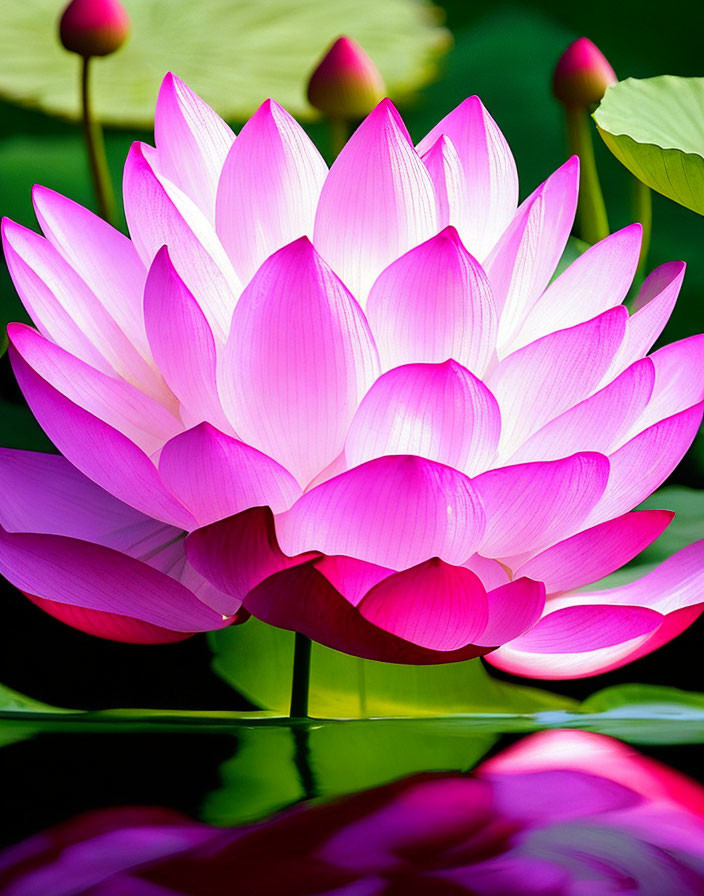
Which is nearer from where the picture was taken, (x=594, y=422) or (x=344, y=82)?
(x=594, y=422)

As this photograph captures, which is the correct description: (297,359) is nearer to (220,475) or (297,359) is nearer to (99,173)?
(220,475)

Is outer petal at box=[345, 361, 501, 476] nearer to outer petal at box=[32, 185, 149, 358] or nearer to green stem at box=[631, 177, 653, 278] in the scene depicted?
outer petal at box=[32, 185, 149, 358]

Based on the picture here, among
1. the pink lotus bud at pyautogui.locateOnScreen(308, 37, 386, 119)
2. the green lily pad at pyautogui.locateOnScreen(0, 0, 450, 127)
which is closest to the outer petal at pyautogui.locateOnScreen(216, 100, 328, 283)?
the pink lotus bud at pyautogui.locateOnScreen(308, 37, 386, 119)

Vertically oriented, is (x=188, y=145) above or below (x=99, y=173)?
below

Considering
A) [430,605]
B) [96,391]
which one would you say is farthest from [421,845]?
[96,391]

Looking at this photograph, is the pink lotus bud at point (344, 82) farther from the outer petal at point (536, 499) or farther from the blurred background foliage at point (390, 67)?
the outer petal at point (536, 499)

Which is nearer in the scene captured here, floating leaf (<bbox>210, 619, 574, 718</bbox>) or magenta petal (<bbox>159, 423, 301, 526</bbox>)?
magenta petal (<bbox>159, 423, 301, 526</bbox>)

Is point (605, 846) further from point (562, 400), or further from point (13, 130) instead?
point (13, 130)
